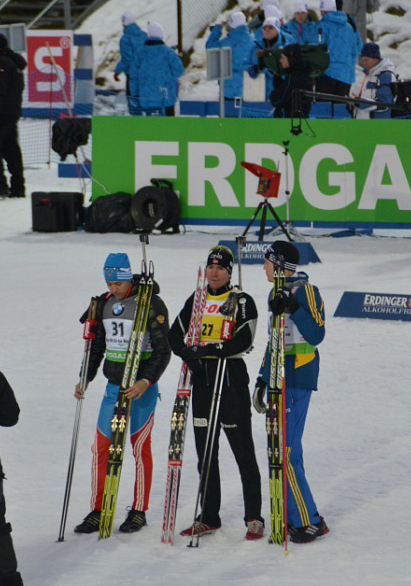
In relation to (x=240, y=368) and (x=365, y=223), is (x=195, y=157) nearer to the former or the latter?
(x=365, y=223)

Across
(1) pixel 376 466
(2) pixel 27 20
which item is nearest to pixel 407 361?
(1) pixel 376 466

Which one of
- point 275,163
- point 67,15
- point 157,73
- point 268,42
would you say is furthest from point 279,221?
point 67,15

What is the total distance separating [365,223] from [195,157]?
100.0 inches

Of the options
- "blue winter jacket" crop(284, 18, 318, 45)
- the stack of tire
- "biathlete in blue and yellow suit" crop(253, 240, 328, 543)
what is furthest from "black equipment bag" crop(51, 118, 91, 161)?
"biathlete in blue and yellow suit" crop(253, 240, 328, 543)

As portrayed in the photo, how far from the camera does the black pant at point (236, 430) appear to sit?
27.0 ft

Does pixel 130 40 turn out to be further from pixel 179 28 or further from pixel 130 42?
pixel 179 28

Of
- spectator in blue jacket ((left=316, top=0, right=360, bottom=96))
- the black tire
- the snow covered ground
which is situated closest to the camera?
the snow covered ground

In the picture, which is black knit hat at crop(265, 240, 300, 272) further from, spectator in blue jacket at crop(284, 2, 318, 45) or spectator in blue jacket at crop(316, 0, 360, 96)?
spectator in blue jacket at crop(284, 2, 318, 45)

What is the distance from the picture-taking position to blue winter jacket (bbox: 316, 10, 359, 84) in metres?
20.9

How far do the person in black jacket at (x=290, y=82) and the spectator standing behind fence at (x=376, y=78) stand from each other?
1.02 meters

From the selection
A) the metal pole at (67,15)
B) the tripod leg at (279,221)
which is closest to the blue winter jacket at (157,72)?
the tripod leg at (279,221)

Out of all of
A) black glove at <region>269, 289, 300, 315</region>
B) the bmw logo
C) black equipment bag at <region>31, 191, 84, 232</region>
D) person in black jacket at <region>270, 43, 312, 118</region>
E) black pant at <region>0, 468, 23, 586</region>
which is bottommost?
black pant at <region>0, 468, 23, 586</region>

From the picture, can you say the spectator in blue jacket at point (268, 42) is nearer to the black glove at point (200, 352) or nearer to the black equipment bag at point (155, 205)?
the black equipment bag at point (155, 205)

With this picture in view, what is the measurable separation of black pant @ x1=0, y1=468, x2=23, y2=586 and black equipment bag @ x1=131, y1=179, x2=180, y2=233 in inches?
450
